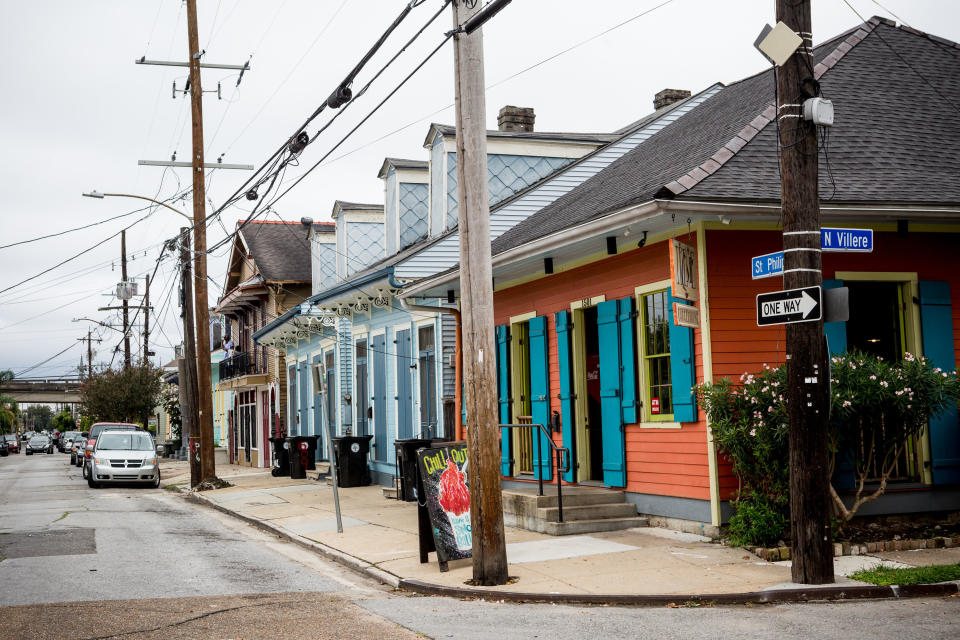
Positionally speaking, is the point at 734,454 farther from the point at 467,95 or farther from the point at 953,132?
the point at 953,132

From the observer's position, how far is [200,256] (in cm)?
2245

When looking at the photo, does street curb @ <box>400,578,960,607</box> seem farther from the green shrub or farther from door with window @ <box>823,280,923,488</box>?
door with window @ <box>823,280,923,488</box>

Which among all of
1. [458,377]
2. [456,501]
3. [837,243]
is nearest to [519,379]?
[458,377]

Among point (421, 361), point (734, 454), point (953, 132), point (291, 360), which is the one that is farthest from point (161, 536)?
point (291, 360)

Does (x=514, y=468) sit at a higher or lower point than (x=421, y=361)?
lower

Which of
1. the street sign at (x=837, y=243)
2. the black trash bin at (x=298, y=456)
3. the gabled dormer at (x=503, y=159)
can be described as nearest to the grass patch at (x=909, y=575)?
the street sign at (x=837, y=243)

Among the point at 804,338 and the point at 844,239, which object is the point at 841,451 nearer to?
the point at 804,338

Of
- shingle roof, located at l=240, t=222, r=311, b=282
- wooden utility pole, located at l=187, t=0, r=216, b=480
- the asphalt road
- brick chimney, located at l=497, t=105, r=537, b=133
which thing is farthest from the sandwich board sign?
shingle roof, located at l=240, t=222, r=311, b=282

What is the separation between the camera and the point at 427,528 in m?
10.5

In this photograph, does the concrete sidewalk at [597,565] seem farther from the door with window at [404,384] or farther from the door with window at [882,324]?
the door with window at [404,384]

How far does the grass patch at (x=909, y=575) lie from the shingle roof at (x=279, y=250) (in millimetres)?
24257

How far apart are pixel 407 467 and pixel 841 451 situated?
24.9 ft

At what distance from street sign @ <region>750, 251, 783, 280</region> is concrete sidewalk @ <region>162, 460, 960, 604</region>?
273 centimetres

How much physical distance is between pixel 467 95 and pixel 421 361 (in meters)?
10.4
